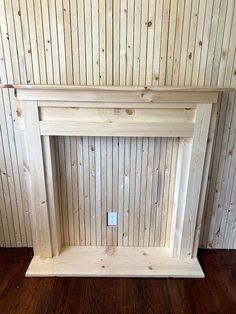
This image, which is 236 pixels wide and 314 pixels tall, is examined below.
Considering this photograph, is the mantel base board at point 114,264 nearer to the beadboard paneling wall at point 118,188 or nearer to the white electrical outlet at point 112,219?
the beadboard paneling wall at point 118,188

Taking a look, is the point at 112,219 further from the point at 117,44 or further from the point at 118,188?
the point at 117,44

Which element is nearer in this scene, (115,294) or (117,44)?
(117,44)

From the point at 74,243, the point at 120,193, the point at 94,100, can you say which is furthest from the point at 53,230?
the point at 94,100

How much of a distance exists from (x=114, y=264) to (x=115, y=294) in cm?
23

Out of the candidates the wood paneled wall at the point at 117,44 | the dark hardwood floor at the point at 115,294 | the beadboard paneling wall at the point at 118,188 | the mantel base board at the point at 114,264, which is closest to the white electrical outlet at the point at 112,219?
the beadboard paneling wall at the point at 118,188

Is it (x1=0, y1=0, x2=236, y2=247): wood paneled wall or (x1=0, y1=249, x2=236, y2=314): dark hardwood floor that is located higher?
(x1=0, y1=0, x2=236, y2=247): wood paneled wall

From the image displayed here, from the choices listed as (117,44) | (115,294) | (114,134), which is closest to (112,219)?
(115,294)

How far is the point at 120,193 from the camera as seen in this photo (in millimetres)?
1941

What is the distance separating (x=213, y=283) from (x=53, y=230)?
1.17 m

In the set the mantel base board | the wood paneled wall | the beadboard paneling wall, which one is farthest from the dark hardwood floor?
the wood paneled wall

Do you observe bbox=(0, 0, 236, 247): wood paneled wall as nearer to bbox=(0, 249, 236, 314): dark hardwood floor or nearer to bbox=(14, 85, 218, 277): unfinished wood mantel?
bbox=(14, 85, 218, 277): unfinished wood mantel

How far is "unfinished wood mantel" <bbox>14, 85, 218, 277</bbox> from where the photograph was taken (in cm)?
154

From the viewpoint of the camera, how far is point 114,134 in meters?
1.65

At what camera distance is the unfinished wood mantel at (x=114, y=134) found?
154 centimetres
